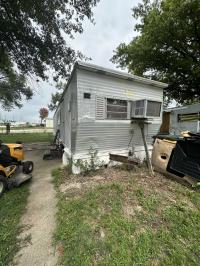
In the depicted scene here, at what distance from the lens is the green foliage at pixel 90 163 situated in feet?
18.4

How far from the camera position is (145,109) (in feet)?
20.6

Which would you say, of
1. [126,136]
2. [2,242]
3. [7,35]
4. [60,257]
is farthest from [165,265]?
[7,35]

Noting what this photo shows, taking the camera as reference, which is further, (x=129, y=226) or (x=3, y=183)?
(x=3, y=183)

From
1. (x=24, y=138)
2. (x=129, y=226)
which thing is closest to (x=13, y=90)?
(x=24, y=138)

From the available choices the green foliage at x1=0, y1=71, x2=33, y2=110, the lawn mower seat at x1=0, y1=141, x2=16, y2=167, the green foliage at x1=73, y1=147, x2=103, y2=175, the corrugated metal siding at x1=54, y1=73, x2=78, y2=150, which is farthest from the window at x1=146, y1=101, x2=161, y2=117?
the green foliage at x1=0, y1=71, x2=33, y2=110

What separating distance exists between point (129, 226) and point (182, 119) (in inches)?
416

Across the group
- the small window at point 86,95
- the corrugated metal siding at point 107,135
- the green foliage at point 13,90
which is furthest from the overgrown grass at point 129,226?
the green foliage at point 13,90

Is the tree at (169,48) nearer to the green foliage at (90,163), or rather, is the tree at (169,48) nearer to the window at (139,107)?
the window at (139,107)

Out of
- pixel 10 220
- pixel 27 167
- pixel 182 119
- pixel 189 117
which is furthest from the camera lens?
pixel 182 119

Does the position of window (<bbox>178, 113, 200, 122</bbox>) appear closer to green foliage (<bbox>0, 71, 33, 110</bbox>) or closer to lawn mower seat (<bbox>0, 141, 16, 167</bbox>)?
A: lawn mower seat (<bbox>0, 141, 16, 167</bbox>)

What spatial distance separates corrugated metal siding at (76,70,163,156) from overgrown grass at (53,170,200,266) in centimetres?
187

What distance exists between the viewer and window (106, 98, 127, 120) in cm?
619

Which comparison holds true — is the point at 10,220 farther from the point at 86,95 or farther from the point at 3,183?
the point at 86,95

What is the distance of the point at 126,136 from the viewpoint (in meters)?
6.79
